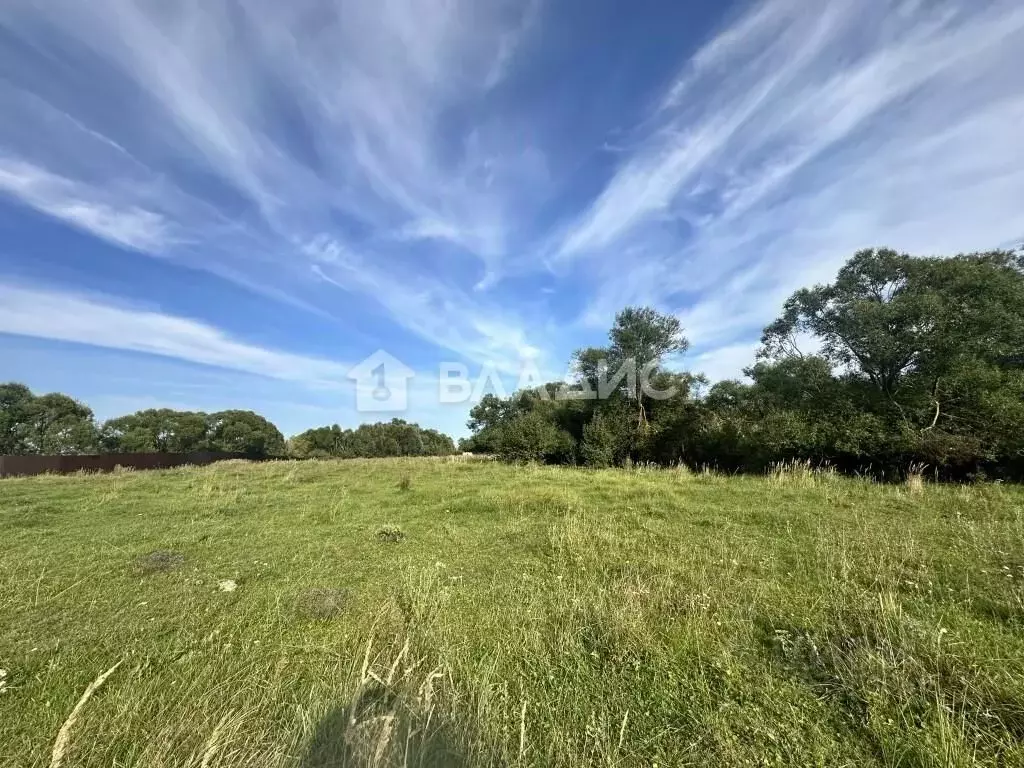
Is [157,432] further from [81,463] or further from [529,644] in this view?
[529,644]

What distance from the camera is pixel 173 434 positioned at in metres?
54.7

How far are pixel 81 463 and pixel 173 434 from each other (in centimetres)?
3558

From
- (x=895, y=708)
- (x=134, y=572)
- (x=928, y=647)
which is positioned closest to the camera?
(x=895, y=708)

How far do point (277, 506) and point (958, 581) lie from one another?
12.6 meters

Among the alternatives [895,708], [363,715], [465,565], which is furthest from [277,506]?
[895,708]

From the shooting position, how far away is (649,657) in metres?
3.35

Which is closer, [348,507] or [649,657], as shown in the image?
[649,657]

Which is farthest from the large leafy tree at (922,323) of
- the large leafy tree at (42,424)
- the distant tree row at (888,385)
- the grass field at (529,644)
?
the large leafy tree at (42,424)

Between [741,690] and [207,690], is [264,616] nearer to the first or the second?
[207,690]

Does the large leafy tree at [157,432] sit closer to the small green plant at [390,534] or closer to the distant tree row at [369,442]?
the distant tree row at [369,442]

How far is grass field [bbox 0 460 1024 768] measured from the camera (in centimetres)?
232

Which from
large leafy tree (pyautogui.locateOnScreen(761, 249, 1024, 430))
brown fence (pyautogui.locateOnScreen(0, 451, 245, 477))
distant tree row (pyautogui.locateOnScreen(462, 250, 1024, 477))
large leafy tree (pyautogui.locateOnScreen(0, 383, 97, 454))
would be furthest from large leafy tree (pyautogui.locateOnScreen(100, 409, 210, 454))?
large leafy tree (pyautogui.locateOnScreen(761, 249, 1024, 430))

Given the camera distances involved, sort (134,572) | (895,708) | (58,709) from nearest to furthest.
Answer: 1. (895,708)
2. (58,709)
3. (134,572)

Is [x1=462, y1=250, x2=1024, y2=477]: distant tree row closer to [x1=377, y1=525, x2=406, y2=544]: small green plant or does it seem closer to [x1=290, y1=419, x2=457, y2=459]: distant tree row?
[x1=377, y1=525, x2=406, y2=544]: small green plant
